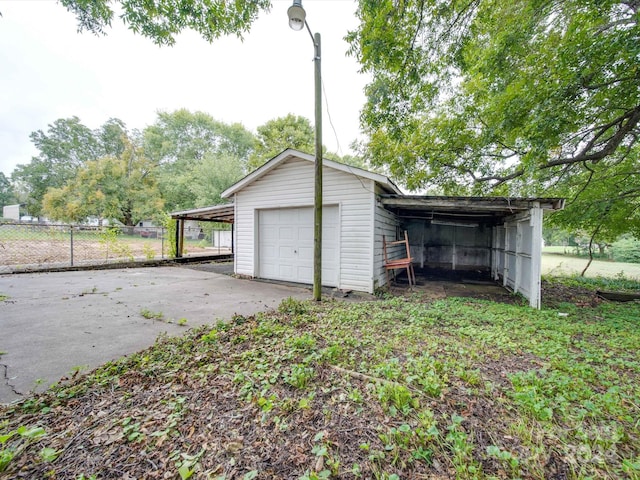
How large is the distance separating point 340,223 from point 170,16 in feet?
15.9

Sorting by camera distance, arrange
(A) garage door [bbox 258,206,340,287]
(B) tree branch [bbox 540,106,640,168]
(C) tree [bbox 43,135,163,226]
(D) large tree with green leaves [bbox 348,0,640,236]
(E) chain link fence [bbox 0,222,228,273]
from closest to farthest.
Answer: (D) large tree with green leaves [bbox 348,0,640,236]
(B) tree branch [bbox 540,106,640,168]
(A) garage door [bbox 258,206,340,287]
(E) chain link fence [bbox 0,222,228,273]
(C) tree [bbox 43,135,163,226]

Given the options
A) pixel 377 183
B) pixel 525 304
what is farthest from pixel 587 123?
pixel 377 183

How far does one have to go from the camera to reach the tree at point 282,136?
69.1ft

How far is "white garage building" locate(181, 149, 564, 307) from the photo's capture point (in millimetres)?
5629

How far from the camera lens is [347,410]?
71.5 inches

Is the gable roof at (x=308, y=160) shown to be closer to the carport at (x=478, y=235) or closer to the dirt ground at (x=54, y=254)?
the carport at (x=478, y=235)

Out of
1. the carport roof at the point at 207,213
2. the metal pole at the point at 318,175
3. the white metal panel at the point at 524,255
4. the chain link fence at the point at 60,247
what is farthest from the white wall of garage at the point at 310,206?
the chain link fence at the point at 60,247

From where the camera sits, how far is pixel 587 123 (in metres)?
5.32

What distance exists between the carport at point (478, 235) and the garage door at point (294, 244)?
1715 mm

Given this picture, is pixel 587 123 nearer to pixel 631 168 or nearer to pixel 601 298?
pixel 631 168

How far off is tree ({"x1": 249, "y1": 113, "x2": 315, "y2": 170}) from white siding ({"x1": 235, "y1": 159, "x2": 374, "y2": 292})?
14.8 m

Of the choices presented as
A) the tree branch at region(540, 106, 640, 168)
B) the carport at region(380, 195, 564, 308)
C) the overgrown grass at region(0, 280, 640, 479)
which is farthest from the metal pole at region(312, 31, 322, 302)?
the tree branch at region(540, 106, 640, 168)

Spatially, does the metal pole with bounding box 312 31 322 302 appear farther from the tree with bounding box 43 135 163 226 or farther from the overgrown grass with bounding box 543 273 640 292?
the tree with bounding box 43 135 163 226

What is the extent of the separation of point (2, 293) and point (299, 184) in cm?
692
